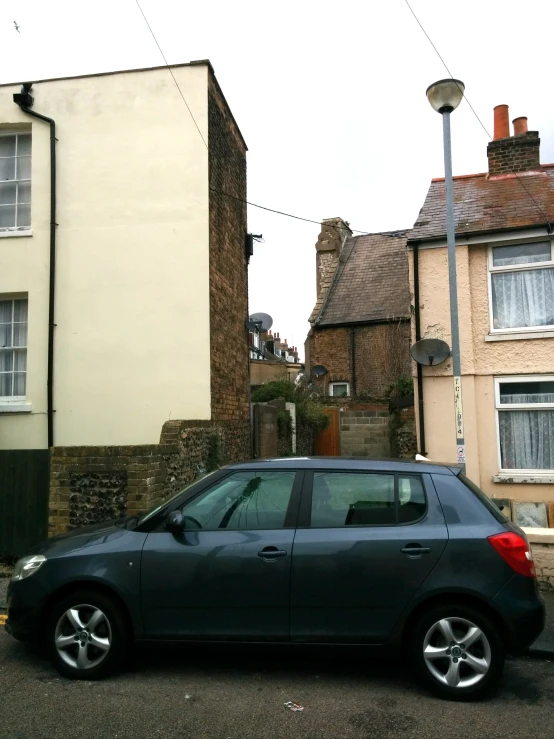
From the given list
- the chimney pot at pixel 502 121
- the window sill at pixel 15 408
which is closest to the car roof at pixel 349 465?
the window sill at pixel 15 408

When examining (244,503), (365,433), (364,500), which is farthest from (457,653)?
(365,433)

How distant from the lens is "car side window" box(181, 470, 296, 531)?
4742 mm

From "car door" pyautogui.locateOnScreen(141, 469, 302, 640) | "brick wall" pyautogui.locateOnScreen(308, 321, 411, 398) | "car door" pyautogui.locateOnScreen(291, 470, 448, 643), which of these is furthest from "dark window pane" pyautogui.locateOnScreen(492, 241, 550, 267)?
"brick wall" pyautogui.locateOnScreen(308, 321, 411, 398)

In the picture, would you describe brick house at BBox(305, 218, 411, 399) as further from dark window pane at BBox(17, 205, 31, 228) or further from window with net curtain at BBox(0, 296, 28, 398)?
dark window pane at BBox(17, 205, 31, 228)

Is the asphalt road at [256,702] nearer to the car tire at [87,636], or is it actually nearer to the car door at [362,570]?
the car tire at [87,636]

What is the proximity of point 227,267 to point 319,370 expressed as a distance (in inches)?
601

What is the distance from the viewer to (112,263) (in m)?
10.2

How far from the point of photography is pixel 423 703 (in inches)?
170

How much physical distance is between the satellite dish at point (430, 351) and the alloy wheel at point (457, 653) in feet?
19.3

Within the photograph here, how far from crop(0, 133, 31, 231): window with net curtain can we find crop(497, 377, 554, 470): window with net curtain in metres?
8.01

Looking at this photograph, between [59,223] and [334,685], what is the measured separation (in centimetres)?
825

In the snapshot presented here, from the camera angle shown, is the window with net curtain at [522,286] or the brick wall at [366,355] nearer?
the window with net curtain at [522,286]

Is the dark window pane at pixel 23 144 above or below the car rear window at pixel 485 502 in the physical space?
above

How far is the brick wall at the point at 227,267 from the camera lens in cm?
1036
